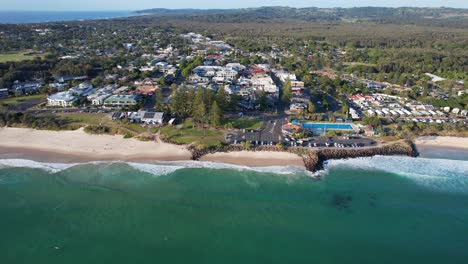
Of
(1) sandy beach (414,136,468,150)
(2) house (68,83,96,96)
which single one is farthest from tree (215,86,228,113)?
(2) house (68,83,96,96)

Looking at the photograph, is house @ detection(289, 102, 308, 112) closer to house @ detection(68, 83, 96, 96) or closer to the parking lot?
the parking lot

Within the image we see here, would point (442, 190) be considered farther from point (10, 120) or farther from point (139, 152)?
point (10, 120)

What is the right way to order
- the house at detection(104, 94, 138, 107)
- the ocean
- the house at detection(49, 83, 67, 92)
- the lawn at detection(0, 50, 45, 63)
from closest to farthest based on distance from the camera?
the ocean → the house at detection(104, 94, 138, 107) → the house at detection(49, 83, 67, 92) → the lawn at detection(0, 50, 45, 63)

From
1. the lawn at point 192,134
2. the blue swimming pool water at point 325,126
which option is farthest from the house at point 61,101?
the blue swimming pool water at point 325,126

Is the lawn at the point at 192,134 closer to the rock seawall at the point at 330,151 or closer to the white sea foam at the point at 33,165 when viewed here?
the rock seawall at the point at 330,151

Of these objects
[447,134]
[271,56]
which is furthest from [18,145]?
[271,56]

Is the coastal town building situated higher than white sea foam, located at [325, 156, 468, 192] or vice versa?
the coastal town building

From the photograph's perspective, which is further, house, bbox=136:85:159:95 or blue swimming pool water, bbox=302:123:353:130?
house, bbox=136:85:159:95
